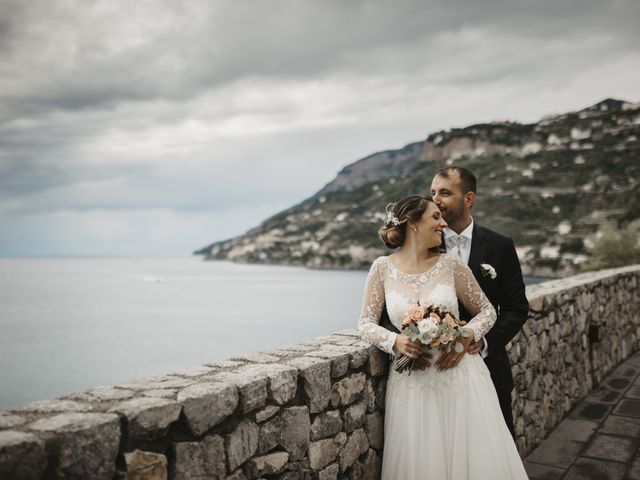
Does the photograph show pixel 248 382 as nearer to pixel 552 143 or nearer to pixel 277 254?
pixel 552 143

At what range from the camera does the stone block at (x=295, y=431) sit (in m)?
2.40

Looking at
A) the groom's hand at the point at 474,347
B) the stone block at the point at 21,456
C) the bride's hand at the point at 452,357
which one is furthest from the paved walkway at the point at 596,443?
the stone block at the point at 21,456

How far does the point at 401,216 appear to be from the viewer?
2.92 m

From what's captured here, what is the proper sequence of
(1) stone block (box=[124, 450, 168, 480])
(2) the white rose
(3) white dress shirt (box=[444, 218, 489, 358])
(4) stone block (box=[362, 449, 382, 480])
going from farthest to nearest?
Result: (3) white dress shirt (box=[444, 218, 489, 358])
(4) stone block (box=[362, 449, 382, 480])
(2) the white rose
(1) stone block (box=[124, 450, 168, 480])

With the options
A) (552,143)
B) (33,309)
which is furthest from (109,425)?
(552,143)

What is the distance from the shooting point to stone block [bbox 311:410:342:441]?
2.59 meters

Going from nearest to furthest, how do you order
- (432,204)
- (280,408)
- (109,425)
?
(109,425) → (280,408) → (432,204)

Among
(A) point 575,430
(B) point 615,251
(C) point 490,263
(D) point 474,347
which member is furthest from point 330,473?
(B) point 615,251

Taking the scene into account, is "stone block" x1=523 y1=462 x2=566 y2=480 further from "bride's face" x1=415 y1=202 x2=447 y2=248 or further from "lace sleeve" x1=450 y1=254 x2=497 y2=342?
"bride's face" x1=415 y1=202 x2=447 y2=248

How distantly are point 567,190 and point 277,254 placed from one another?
209 feet

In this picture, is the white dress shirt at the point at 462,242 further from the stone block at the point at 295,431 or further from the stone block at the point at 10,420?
the stone block at the point at 10,420

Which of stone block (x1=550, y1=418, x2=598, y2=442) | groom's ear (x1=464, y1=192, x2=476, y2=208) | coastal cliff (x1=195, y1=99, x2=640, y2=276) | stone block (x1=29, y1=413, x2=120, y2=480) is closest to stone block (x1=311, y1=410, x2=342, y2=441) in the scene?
stone block (x1=29, y1=413, x2=120, y2=480)

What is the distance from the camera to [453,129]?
112 meters

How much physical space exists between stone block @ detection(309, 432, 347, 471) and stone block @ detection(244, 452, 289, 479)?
216 millimetres
